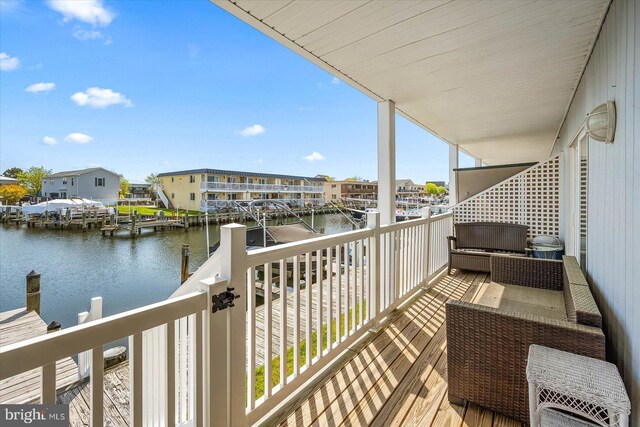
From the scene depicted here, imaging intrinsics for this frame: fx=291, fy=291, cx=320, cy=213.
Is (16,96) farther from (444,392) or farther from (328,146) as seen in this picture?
(328,146)

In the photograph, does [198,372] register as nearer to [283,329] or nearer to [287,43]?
[283,329]

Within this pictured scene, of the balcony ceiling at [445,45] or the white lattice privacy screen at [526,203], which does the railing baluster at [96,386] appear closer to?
the balcony ceiling at [445,45]

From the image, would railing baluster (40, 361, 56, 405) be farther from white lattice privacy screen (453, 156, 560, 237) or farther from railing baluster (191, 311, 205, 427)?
white lattice privacy screen (453, 156, 560, 237)

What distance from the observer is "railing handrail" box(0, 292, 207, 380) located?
29.1 inches

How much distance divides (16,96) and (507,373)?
24020 mm

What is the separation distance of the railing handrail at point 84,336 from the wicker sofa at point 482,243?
4.45 metres

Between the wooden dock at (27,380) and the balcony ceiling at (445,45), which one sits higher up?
the balcony ceiling at (445,45)

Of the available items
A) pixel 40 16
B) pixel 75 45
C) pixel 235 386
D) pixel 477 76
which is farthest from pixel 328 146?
pixel 235 386

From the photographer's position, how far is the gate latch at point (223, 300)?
4.16 feet

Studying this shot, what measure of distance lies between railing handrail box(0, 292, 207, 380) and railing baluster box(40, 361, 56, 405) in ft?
0.13

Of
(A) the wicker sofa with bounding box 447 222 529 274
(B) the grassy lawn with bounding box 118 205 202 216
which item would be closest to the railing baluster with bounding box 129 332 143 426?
(A) the wicker sofa with bounding box 447 222 529 274

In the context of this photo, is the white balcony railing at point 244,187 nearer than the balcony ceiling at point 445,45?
No

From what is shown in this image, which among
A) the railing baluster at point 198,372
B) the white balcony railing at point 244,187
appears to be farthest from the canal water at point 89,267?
the railing baluster at point 198,372

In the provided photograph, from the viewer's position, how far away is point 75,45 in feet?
53.8
